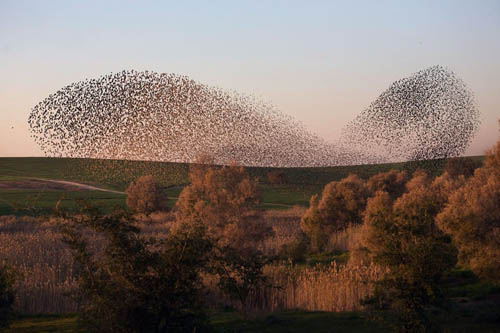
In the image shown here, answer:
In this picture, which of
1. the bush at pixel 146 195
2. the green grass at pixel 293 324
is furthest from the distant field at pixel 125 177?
the green grass at pixel 293 324

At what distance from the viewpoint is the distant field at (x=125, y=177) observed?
6562 cm

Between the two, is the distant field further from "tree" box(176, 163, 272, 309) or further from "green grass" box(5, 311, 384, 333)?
"green grass" box(5, 311, 384, 333)

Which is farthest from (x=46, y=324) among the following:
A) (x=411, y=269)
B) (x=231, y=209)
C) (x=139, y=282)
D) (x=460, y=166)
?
(x=460, y=166)

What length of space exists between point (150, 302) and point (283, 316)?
5.89 meters

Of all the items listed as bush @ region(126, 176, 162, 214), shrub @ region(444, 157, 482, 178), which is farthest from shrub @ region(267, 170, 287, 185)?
bush @ region(126, 176, 162, 214)

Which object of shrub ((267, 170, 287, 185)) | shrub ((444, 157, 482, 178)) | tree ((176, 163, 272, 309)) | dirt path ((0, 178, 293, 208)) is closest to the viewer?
tree ((176, 163, 272, 309))

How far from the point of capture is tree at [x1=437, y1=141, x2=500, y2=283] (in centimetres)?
1616

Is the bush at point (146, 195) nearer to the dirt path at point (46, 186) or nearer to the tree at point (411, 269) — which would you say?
the dirt path at point (46, 186)

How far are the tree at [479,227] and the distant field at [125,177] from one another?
38.6 meters

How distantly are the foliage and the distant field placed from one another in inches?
1766

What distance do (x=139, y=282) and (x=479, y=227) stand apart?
12.8 meters

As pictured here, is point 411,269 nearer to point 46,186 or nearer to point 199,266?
point 199,266

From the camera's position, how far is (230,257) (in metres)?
10.9

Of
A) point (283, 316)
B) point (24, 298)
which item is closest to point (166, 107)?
point (24, 298)
